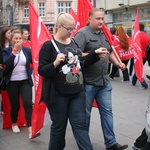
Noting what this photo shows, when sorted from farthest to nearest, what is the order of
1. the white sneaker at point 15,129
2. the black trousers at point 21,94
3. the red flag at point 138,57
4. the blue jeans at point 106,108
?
the red flag at point 138,57 → the white sneaker at point 15,129 → the black trousers at point 21,94 → the blue jeans at point 106,108

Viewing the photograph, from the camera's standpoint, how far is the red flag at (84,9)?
A: 4.82 meters

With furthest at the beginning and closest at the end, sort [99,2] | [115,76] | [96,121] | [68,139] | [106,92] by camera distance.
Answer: [99,2]
[115,76]
[96,121]
[68,139]
[106,92]

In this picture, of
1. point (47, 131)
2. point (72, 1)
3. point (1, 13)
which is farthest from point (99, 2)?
point (1, 13)

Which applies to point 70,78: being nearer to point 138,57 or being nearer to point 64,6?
point 138,57

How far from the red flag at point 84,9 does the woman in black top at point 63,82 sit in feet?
4.79

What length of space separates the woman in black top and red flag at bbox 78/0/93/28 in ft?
4.79

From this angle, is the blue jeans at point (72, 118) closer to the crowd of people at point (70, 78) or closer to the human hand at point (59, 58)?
the crowd of people at point (70, 78)

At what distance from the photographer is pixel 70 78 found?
3336 millimetres

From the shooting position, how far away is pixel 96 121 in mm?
5797

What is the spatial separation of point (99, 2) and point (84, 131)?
2753 centimetres

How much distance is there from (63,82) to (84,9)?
6.22 feet

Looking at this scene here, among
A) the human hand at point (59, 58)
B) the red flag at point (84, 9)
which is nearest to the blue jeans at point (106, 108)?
the human hand at point (59, 58)

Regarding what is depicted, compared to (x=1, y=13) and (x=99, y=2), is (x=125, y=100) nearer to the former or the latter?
(x=99, y=2)

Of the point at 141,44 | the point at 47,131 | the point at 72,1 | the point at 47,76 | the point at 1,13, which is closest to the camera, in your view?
the point at 47,76
